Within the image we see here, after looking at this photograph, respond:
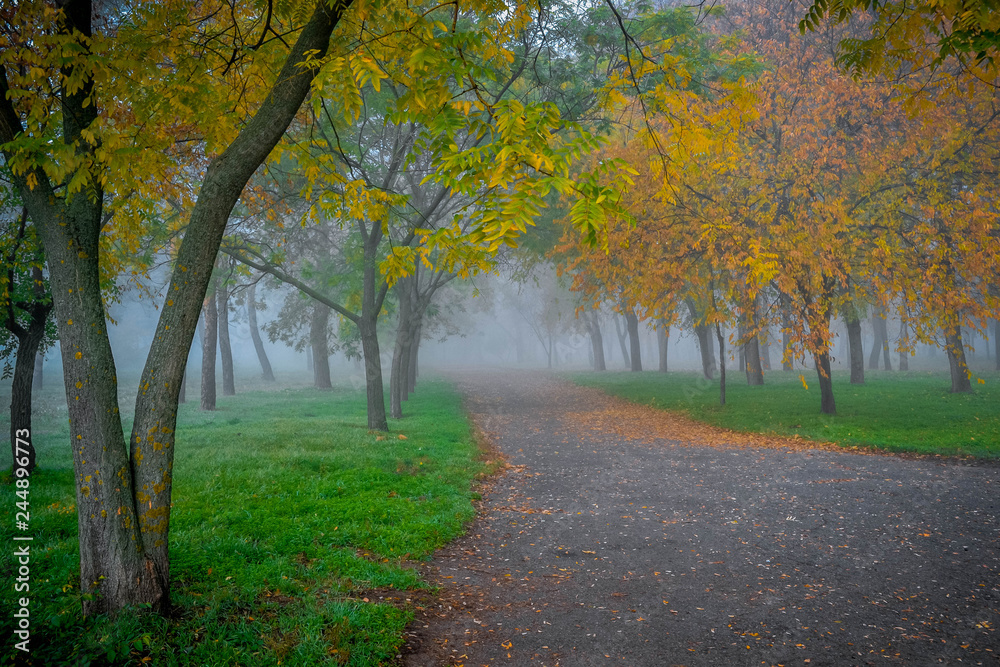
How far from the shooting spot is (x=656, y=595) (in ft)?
17.1

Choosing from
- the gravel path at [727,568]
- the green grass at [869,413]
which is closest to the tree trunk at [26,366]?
the gravel path at [727,568]

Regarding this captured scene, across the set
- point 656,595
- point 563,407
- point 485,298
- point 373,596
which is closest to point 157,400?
point 373,596

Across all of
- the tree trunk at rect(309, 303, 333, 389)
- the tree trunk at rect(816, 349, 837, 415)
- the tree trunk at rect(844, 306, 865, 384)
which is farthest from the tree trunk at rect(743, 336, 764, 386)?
the tree trunk at rect(309, 303, 333, 389)

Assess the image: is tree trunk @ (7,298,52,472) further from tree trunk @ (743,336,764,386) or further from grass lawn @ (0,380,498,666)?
tree trunk @ (743,336,764,386)

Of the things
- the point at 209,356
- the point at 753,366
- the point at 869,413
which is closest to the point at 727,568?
the point at 869,413

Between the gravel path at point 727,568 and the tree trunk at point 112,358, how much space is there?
87.8 inches

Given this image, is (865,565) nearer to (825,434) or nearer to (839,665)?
(839,665)

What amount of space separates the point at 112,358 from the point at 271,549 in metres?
2.76

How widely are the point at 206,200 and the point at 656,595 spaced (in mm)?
5200

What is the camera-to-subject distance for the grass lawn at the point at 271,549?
382 cm

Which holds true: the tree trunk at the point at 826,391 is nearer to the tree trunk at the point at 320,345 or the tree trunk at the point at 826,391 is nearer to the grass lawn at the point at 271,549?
the grass lawn at the point at 271,549

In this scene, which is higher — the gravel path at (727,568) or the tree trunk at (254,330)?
the tree trunk at (254,330)

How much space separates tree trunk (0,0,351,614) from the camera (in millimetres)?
3977

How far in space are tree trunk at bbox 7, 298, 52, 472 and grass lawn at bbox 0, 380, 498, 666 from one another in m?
0.81
